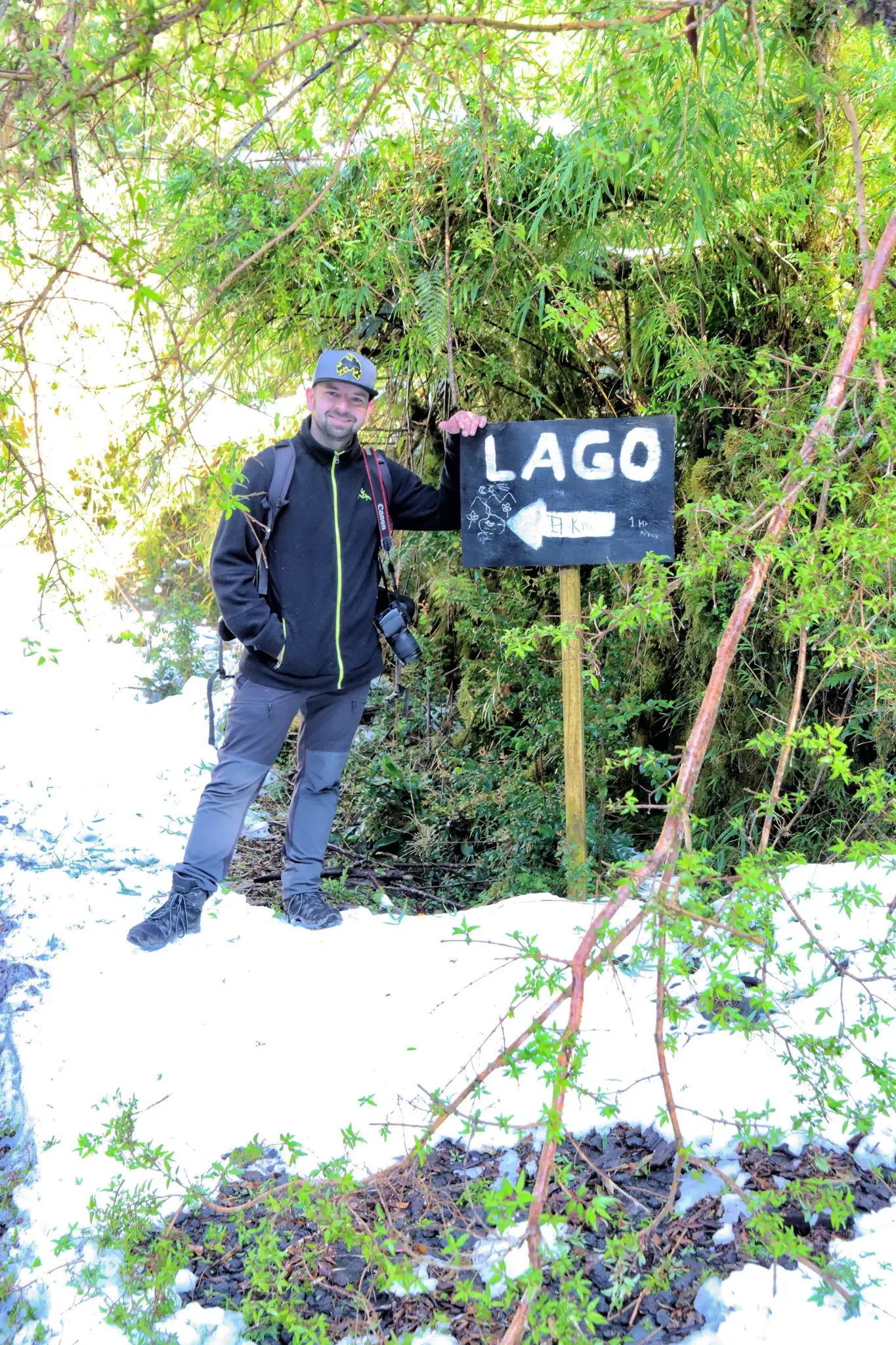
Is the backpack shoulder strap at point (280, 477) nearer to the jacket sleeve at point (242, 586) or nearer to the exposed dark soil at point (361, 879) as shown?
the jacket sleeve at point (242, 586)

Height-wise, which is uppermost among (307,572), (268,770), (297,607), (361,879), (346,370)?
(346,370)

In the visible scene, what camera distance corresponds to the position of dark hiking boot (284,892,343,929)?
3.95 metres

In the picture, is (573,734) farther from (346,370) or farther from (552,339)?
(552,339)

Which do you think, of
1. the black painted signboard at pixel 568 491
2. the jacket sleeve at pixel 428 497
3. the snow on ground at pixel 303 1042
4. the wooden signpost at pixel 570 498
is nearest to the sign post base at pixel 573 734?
the wooden signpost at pixel 570 498

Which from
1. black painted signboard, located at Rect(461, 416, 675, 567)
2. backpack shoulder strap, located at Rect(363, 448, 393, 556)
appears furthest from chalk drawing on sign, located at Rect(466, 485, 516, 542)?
backpack shoulder strap, located at Rect(363, 448, 393, 556)

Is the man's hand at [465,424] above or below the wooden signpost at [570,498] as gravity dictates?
above

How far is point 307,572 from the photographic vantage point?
383 cm

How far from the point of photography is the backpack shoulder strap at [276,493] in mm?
3736

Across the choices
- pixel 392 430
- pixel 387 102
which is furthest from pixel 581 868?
pixel 387 102

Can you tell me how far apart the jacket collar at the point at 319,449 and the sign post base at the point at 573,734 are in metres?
0.84

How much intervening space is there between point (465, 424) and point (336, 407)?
1.48 ft

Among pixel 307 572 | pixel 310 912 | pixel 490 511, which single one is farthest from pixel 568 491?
pixel 310 912

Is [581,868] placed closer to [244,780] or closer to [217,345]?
[244,780]

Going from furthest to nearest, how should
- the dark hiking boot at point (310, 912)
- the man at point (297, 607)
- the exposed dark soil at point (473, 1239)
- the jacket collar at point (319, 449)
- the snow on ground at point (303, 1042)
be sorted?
the dark hiking boot at point (310, 912) → the jacket collar at point (319, 449) → the man at point (297, 607) → the snow on ground at point (303, 1042) → the exposed dark soil at point (473, 1239)
